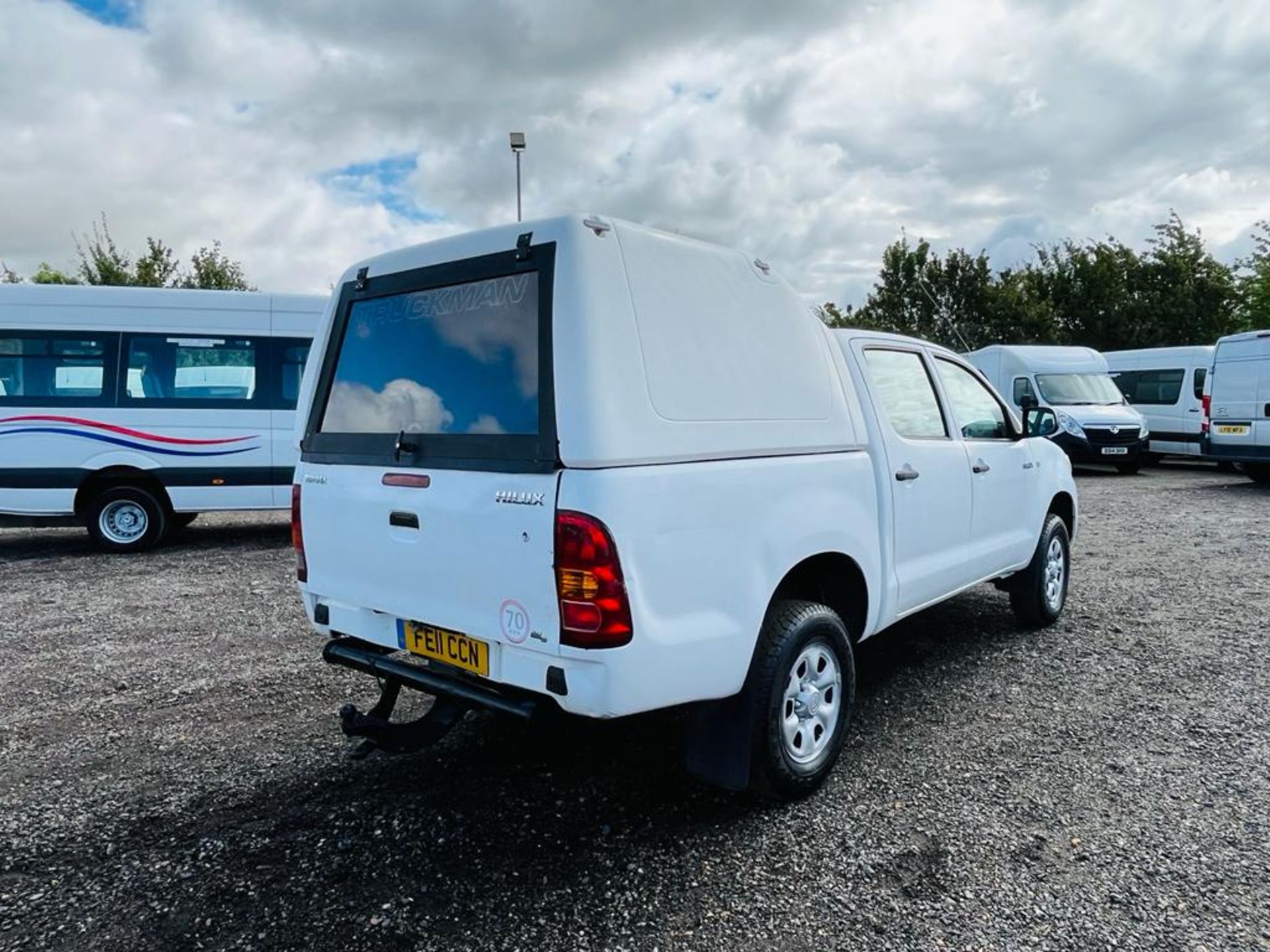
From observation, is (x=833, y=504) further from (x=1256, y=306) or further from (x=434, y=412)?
(x=1256, y=306)

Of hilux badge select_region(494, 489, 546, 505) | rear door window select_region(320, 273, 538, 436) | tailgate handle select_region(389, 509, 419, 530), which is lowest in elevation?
tailgate handle select_region(389, 509, 419, 530)

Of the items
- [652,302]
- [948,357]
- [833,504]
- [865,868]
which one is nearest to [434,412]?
[652,302]

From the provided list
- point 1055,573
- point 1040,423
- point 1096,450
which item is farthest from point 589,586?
point 1096,450

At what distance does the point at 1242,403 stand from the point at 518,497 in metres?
15.0

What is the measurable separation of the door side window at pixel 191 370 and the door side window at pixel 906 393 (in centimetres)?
715

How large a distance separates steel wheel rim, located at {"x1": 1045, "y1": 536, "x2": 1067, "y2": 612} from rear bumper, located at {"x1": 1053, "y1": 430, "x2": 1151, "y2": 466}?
1089 cm

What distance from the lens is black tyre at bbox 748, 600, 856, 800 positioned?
309 cm

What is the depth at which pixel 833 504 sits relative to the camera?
11.4 ft

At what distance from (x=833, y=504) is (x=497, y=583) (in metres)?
1.45

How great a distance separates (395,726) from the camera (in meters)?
3.34

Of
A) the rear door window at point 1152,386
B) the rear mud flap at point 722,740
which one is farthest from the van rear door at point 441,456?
the rear door window at point 1152,386

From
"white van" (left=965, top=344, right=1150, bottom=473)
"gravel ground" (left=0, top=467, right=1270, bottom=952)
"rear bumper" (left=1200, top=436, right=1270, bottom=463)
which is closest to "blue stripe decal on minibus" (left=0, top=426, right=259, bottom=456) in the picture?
"gravel ground" (left=0, top=467, right=1270, bottom=952)

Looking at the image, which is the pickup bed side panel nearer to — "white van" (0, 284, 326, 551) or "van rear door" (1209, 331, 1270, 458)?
"white van" (0, 284, 326, 551)

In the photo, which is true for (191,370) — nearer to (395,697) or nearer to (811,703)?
(395,697)
